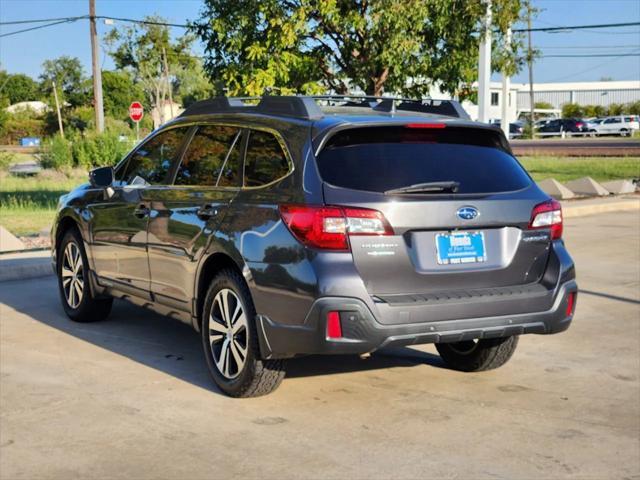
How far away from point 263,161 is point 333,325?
1.24 m

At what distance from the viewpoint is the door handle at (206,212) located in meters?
6.01

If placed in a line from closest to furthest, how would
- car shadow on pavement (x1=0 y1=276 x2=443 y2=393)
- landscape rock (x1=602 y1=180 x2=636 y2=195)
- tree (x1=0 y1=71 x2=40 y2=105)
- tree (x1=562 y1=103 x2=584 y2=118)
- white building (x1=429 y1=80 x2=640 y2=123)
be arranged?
1. car shadow on pavement (x1=0 y1=276 x2=443 y2=393)
2. landscape rock (x1=602 y1=180 x2=636 y2=195)
3. tree (x1=562 y1=103 x2=584 y2=118)
4. tree (x1=0 y1=71 x2=40 y2=105)
5. white building (x1=429 y1=80 x2=640 y2=123)

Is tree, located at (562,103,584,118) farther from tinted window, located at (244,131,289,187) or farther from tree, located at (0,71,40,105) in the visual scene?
tinted window, located at (244,131,289,187)

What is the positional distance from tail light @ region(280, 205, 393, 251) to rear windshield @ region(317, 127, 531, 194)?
17 centimetres

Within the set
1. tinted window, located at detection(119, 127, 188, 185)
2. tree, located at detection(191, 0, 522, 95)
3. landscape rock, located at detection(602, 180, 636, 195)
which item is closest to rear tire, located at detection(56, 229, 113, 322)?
tinted window, located at detection(119, 127, 188, 185)

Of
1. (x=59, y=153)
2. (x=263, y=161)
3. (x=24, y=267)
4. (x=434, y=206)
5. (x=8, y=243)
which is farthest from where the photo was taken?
(x=59, y=153)

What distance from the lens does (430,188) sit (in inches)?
214

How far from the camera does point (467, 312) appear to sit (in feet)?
17.9

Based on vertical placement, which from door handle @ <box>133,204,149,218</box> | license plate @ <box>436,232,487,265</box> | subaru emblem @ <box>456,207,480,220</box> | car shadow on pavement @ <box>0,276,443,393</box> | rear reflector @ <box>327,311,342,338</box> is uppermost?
subaru emblem @ <box>456,207,480,220</box>

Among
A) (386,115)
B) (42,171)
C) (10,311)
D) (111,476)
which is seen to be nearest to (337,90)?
(10,311)

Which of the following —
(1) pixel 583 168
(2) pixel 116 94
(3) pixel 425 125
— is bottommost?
(1) pixel 583 168

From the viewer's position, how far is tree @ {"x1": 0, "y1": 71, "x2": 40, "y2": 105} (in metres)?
116

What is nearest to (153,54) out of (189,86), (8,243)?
(189,86)

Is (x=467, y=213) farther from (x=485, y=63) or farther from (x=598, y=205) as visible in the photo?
(x=598, y=205)
